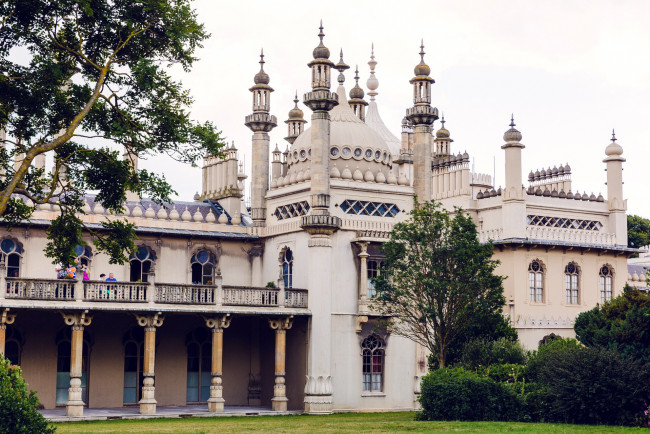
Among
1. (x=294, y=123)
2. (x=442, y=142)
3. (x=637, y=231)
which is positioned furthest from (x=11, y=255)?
(x=637, y=231)

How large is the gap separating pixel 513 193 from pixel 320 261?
11.3m

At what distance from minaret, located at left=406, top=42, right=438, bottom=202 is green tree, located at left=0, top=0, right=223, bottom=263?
1738 cm

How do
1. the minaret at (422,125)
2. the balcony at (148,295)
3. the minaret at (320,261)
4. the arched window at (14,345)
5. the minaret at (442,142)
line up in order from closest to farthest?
Result: the balcony at (148,295) → the arched window at (14,345) → the minaret at (320,261) → the minaret at (422,125) → the minaret at (442,142)

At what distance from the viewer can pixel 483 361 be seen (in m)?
36.3

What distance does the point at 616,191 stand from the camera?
48.4m

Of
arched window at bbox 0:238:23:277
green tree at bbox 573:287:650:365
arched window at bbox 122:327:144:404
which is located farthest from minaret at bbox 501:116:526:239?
arched window at bbox 0:238:23:277

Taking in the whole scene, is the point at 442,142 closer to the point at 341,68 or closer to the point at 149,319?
the point at 341,68

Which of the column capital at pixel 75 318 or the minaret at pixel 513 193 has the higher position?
the minaret at pixel 513 193

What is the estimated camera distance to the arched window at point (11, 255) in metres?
36.8

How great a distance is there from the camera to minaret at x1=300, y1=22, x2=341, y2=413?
37812 mm

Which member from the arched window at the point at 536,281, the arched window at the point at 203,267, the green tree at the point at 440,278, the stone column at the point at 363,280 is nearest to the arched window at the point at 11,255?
the arched window at the point at 203,267

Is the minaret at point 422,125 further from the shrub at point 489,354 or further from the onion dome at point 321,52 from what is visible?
the shrub at point 489,354

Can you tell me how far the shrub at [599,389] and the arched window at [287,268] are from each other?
13.9 meters

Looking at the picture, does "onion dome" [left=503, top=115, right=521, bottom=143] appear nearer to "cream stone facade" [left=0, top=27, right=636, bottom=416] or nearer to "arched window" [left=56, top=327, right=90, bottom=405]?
"cream stone facade" [left=0, top=27, right=636, bottom=416]
